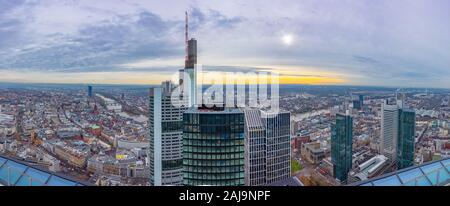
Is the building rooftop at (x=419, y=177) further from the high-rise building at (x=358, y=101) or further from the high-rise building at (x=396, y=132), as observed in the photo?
the high-rise building at (x=396, y=132)

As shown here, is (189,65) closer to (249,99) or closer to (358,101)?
(249,99)

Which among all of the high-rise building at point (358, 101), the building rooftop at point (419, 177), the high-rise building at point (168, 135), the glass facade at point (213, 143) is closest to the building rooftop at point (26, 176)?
the building rooftop at point (419, 177)

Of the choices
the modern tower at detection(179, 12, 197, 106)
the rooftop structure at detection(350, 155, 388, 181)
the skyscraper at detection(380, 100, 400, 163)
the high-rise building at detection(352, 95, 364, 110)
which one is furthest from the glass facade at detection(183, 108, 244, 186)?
the high-rise building at detection(352, 95, 364, 110)

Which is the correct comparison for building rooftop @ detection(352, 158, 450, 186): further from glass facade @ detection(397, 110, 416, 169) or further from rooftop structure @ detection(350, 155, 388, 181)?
glass facade @ detection(397, 110, 416, 169)

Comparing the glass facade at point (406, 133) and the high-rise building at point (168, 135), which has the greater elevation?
the glass facade at point (406, 133)
